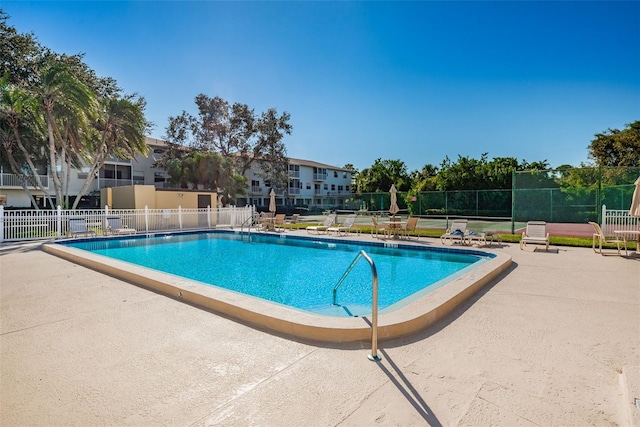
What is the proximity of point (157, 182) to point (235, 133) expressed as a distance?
1105cm

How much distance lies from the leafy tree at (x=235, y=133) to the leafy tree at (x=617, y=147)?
29.0m

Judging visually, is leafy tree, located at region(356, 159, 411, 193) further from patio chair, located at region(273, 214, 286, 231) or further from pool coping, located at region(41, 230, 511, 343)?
pool coping, located at region(41, 230, 511, 343)

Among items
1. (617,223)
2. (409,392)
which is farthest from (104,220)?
(617,223)

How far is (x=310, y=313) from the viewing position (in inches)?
161

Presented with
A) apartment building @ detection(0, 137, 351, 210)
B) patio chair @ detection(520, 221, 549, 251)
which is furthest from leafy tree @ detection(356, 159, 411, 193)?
patio chair @ detection(520, 221, 549, 251)

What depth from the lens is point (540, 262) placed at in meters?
8.13

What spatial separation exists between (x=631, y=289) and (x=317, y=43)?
12501mm

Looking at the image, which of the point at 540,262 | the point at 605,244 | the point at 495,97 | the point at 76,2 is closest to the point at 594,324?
the point at 540,262

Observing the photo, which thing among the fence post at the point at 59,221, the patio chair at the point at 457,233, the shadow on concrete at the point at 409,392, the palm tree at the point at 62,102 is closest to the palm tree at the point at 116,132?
the palm tree at the point at 62,102

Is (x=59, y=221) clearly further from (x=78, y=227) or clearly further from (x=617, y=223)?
(x=617, y=223)

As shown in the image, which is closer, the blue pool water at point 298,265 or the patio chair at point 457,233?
the blue pool water at point 298,265

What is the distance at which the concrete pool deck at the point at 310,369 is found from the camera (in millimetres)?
2277

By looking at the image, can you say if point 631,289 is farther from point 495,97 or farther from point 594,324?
point 495,97

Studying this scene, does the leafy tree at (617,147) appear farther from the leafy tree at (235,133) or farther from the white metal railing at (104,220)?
the white metal railing at (104,220)
